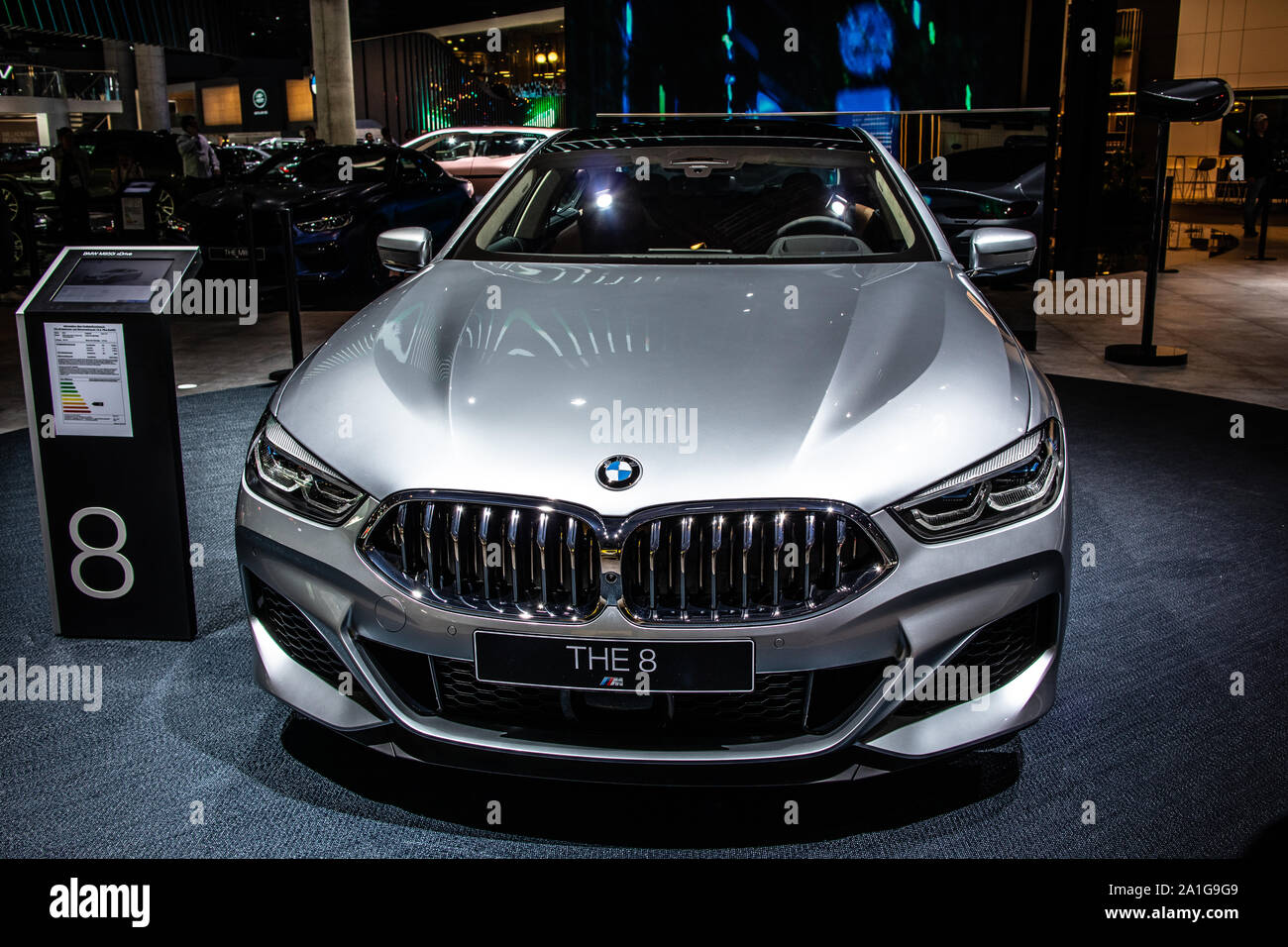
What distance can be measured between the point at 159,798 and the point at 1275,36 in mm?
25395

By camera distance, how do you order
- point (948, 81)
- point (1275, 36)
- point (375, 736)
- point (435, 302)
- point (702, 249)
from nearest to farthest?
point (375, 736)
point (435, 302)
point (702, 249)
point (948, 81)
point (1275, 36)

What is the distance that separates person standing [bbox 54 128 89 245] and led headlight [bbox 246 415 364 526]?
9680 mm

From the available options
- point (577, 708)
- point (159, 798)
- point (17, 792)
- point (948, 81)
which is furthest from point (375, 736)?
point (948, 81)

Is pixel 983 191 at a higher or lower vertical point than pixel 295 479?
higher

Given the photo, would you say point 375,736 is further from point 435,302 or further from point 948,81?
point 948,81

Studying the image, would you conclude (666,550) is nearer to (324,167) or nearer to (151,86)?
(324,167)

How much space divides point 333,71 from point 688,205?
2095cm

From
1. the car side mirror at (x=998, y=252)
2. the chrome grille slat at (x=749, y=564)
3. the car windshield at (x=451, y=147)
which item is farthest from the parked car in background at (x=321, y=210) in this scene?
the chrome grille slat at (x=749, y=564)

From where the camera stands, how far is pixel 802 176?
3.38 meters

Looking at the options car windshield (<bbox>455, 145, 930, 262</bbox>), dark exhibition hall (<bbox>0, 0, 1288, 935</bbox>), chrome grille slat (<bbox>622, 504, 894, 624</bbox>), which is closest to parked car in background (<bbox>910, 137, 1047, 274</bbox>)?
dark exhibition hall (<bbox>0, 0, 1288, 935</bbox>)

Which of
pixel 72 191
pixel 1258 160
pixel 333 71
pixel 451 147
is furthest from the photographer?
pixel 333 71

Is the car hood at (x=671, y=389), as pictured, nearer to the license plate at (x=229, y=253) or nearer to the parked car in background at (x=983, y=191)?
the license plate at (x=229, y=253)

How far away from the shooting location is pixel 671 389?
6.61 ft

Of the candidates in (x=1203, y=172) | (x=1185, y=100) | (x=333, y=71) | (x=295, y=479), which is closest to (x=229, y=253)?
(x=1185, y=100)
